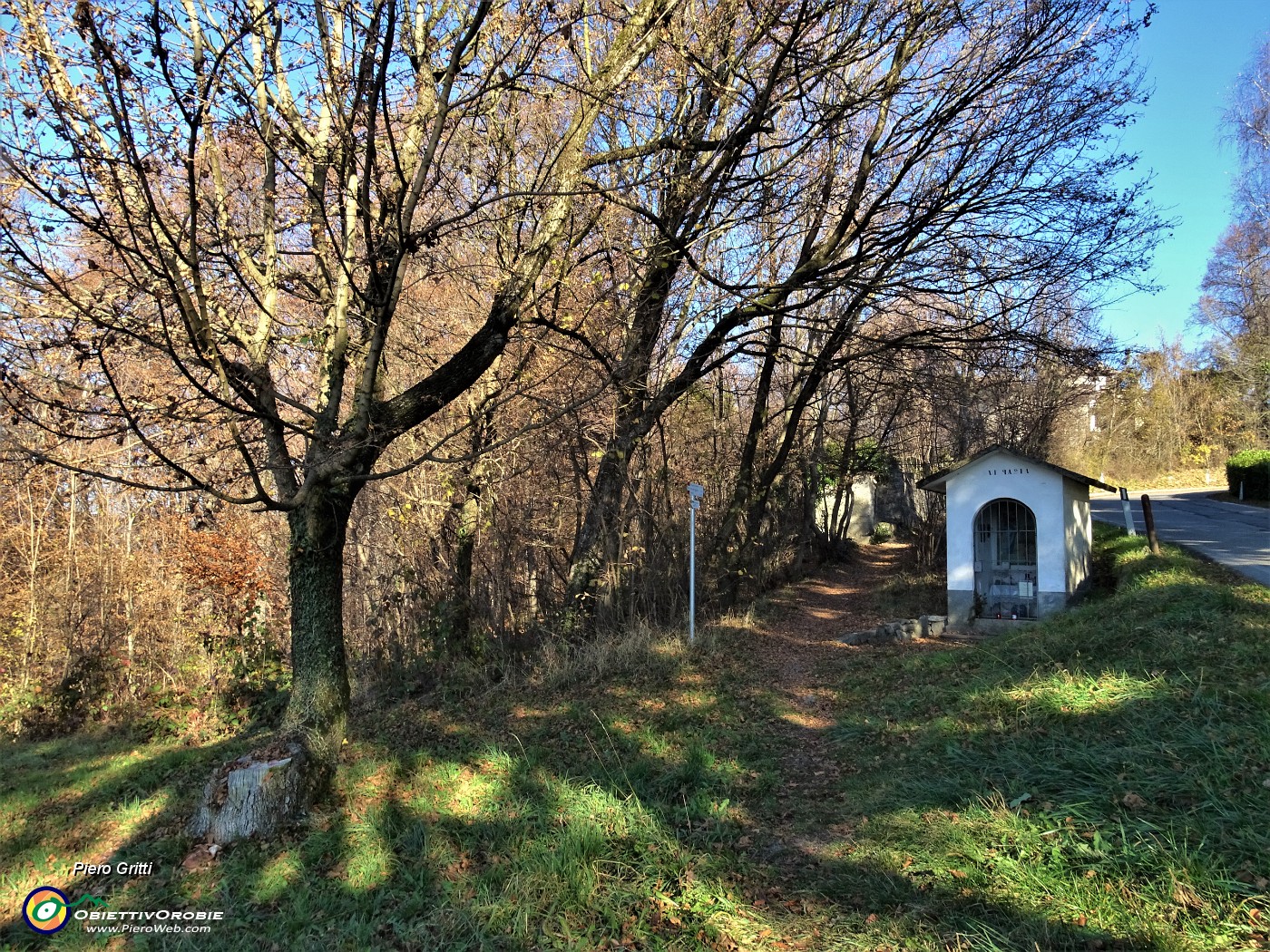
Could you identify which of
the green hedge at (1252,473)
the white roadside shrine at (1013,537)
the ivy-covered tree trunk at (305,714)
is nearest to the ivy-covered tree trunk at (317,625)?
the ivy-covered tree trunk at (305,714)

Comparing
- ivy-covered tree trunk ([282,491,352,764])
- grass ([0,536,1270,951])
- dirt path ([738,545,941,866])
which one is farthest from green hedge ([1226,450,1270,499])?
ivy-covered tree trunk ([282,491,352,764])

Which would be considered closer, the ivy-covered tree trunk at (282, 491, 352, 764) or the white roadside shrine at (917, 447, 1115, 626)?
the ivy-covered tree trunk at (282, 491, 352, 764)

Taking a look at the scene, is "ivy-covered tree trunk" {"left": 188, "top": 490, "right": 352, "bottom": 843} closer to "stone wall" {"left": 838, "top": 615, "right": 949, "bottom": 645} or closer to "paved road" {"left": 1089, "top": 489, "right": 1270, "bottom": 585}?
"stone wall" {"left": 838, "top": 615, "right": 949, "bottom": 645}

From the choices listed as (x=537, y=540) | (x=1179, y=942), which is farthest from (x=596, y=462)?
(x=1179, y=942)

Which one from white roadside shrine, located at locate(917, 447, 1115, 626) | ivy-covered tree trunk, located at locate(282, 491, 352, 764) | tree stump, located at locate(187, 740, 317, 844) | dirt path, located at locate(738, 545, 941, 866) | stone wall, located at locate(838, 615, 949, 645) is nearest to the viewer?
dirt path, located at locate(738, 545, 941, 866)

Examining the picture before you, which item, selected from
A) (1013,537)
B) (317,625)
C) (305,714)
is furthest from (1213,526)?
(305,714)

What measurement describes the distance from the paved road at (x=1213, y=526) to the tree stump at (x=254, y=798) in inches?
460

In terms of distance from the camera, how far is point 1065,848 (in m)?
3.96

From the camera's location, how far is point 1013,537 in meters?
13.4

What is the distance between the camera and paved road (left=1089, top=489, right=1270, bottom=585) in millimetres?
12735

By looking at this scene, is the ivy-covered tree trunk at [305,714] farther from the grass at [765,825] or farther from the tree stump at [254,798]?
the grass at [765,825]

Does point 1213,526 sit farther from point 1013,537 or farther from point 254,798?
point 254,798

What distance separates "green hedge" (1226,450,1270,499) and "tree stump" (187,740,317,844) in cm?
3264

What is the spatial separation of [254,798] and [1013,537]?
1239cm
